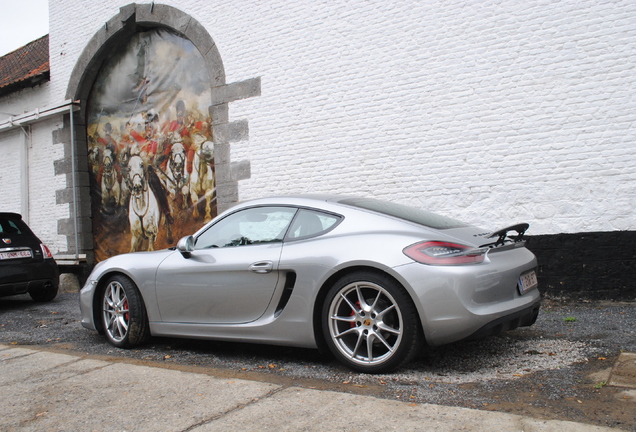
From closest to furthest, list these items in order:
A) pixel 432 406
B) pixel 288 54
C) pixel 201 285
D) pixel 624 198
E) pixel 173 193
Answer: pixel 432 406, pixel 201 285, pixel 624 198, pixel 288 54, pixel 173 193

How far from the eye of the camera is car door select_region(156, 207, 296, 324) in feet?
14.3

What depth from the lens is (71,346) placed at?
5551 mm

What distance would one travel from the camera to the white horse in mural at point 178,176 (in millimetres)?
11273

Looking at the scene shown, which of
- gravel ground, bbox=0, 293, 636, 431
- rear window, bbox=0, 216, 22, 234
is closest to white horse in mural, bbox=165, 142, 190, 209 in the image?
rear window, bbox=0, 216, 22, 234

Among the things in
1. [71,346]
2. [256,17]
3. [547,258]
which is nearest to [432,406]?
[71,346]

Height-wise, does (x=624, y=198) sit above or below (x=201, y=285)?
above

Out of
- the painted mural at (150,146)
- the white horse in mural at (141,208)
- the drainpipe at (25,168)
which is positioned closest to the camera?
the painted mural at (150,146)

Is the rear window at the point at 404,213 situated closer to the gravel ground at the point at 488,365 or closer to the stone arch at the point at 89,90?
the gravel ground at the point at 488,365

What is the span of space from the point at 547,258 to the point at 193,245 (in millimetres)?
4556

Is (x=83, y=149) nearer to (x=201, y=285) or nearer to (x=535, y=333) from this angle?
(x=201, y=285)

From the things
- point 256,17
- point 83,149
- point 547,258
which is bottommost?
point 547,258

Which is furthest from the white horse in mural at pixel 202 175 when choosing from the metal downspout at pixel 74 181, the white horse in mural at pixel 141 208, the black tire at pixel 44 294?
the metal downspout at pixel 74 181

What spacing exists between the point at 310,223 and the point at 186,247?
1140 millimetres

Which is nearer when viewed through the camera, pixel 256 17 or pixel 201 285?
pixel 201 285
